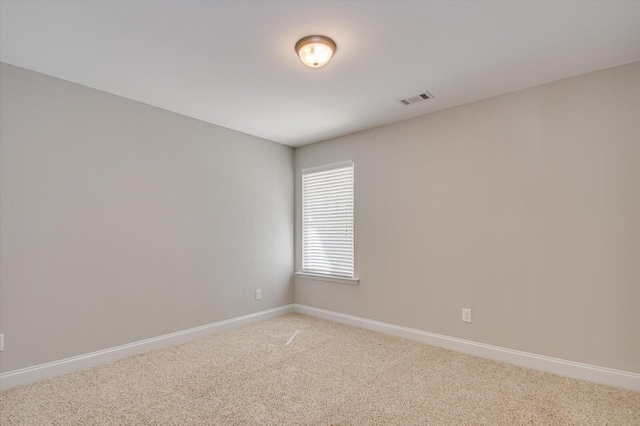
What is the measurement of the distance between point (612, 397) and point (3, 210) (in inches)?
183

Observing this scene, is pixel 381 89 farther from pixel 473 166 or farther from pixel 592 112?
pixel 592 112

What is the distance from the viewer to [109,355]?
9.72ft

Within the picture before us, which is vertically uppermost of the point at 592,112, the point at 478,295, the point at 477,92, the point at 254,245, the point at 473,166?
the point at 477,92

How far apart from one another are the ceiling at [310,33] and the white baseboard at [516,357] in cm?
234

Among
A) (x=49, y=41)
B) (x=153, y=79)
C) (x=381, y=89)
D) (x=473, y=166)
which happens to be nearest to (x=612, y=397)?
Answer: (x=473, y=166)

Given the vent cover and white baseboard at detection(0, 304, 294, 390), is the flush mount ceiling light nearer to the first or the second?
the vent cover

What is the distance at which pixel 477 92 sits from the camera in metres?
3.01

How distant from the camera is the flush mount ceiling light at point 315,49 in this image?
86.0 inches

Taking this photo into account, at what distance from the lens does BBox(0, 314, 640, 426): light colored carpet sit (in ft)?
6.81

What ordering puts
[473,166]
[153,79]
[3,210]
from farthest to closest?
1. [473,166]
2. [153,79]
3. [3,210]

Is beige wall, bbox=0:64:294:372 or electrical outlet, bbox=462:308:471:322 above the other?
beige wall, bbox=0:64:294:372

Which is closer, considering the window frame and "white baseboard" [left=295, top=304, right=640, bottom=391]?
"white baseboard" [left=295, top=304, right=640, bottom=391]

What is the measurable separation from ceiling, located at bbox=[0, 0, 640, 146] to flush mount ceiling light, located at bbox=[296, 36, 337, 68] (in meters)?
0.05

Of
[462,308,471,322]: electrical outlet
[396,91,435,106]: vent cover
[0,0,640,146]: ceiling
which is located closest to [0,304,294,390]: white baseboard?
[0,0,640,146]: ceiling
